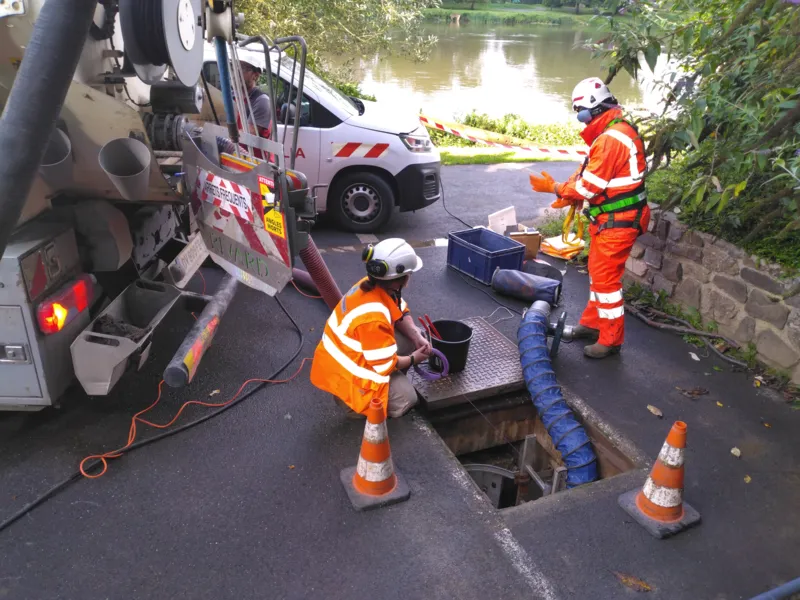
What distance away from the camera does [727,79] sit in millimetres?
4984

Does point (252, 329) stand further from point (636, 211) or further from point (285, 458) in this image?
point (636, 211)

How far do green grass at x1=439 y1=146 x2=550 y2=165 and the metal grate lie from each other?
23.7 ft

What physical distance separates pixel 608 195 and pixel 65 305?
12.9 feet

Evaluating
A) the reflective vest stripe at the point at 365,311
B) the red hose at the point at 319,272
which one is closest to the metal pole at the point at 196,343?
the red hose at the point at 319,272

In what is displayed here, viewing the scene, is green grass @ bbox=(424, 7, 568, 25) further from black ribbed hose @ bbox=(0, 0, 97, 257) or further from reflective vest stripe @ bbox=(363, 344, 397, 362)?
black ribbed hose @ bbox=(0, 0, 97, 257)

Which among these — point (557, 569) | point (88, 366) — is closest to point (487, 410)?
point (557, 569)

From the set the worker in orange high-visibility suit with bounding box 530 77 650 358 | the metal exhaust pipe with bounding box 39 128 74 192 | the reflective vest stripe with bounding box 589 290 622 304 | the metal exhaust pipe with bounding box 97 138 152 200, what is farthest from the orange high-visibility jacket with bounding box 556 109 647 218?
the metal exhaust pipe with bounding box 39 128 74 192

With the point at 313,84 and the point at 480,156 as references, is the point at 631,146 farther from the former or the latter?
the point at 480,156

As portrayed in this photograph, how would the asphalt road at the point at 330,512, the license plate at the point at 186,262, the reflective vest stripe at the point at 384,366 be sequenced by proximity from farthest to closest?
the license plate at the point at 186,262, the reflective vest stripe at the point at 384,366, the asphalt road at the point at 330,512

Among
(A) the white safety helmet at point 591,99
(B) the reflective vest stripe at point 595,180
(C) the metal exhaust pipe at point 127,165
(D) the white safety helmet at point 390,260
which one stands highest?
(A) the white safety helmet at point 591,99

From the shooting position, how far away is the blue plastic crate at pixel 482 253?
20.6ft

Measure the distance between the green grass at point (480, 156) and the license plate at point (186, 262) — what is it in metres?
7.49

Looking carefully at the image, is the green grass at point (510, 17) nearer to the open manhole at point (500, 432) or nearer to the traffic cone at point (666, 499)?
the open manhole at point (500, 432)

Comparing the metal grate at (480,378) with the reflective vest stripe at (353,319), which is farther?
the metal grate at (480,378)
